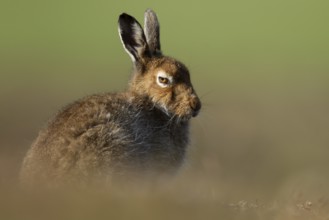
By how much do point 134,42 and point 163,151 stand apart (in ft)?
7.73

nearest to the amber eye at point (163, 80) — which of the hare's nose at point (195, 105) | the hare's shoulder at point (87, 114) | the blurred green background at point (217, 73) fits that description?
the hare's nose at point (195, 105)

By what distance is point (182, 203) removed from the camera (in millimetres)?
10609

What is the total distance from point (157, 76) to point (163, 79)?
12 cm

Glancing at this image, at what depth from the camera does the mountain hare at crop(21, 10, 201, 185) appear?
12.2m

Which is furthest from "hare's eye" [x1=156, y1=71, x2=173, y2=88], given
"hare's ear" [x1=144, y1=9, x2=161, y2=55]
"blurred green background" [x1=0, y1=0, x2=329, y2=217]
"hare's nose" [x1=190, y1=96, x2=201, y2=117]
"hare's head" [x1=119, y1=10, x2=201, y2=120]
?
"blurred green background" [x1=0, y1=0, x2=329, y2=217]

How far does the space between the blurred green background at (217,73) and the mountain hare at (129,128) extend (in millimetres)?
771

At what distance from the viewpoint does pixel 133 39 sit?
15.3 meters

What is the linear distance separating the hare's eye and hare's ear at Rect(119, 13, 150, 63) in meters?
0.55

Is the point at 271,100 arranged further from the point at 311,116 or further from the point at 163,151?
the point at 163,151

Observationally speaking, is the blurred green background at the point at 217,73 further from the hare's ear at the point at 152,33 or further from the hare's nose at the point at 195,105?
the hare's ear at the point at 152,33

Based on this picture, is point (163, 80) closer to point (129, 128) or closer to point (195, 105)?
point (195, 105)

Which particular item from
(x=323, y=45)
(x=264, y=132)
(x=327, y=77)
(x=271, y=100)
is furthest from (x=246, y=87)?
(x=264, y=132)

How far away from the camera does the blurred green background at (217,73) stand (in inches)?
891

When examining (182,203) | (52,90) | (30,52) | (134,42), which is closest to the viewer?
(182,203)
